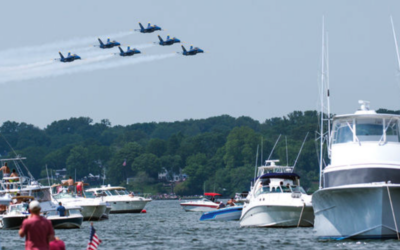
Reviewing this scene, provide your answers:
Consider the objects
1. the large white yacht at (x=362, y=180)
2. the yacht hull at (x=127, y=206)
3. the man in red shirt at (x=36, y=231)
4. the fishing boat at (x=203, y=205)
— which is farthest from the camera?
the fishing boat at (x=203, y=205)

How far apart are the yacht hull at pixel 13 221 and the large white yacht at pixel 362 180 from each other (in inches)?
1017

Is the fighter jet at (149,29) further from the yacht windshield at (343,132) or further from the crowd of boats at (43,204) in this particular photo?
the yacht windshield at (343,132)

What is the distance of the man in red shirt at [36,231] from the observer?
27.0m

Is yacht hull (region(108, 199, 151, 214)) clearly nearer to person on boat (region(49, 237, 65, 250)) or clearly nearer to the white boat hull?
the white boat hull

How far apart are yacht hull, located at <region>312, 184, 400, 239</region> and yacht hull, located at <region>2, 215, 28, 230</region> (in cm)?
2693

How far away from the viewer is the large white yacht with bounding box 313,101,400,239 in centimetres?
4284

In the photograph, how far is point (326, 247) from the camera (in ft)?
142

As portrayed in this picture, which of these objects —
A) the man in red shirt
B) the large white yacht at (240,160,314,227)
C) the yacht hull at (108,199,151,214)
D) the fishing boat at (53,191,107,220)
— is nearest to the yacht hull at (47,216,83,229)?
the large white yacht at (240,160,314,227)

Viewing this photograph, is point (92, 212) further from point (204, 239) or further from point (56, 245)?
point (56, 245)

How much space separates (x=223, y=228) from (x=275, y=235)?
36.7ft

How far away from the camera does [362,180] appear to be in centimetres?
4381

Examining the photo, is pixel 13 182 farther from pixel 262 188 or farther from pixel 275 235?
pixel 275 235

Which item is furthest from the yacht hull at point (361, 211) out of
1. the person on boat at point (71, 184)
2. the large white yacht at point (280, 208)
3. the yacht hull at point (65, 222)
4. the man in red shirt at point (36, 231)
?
the person on boat at point (71, 184)

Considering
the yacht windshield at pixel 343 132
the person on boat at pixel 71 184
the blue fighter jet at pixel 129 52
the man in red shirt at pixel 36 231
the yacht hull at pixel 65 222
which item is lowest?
the yacht hull at pixel 65 222
